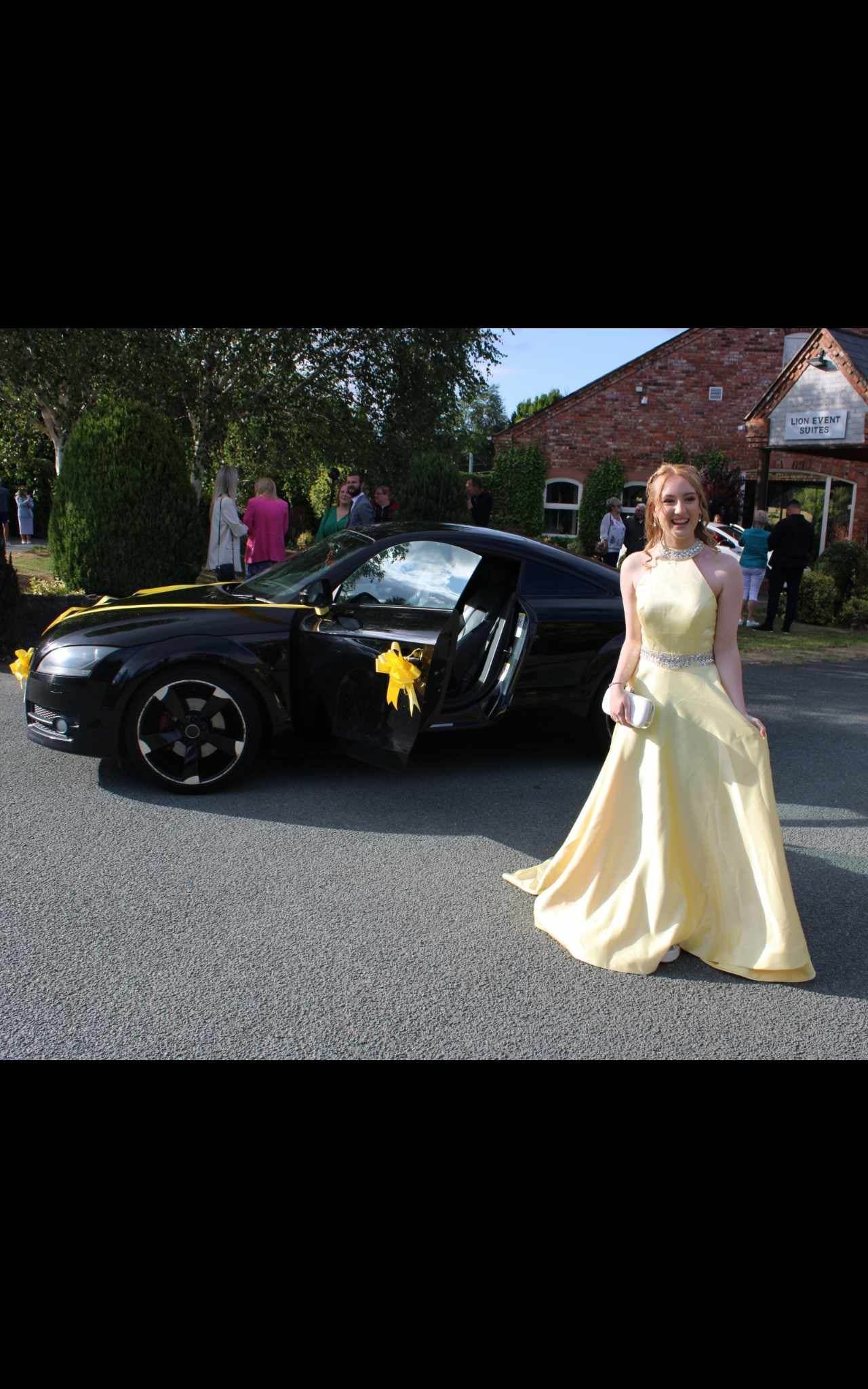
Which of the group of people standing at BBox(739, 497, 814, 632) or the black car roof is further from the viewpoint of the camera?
the group of people standing at BBox(739, 497, 814, 632)

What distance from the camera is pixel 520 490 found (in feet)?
98.6

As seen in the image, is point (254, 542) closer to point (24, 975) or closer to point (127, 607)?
point (127, 607)

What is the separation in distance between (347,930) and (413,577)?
8.76 feet

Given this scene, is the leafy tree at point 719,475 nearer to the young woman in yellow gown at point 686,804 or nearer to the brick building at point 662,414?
the brick building at point 662,414

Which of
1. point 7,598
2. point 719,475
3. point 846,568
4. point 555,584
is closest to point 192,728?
point 555,584

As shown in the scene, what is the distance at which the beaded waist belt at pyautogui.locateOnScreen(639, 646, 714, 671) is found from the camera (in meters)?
4.05

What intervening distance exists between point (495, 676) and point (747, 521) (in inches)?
948

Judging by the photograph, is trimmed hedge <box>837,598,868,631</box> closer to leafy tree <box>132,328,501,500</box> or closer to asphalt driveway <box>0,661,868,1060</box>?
leafy tree <box>132,328,501,500</box>

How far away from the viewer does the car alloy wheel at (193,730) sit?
5.66 meters

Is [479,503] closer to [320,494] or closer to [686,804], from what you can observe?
[686,804]

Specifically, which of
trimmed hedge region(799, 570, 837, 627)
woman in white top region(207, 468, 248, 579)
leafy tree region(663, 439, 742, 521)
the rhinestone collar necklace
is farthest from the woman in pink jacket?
leafy tree region(663, 439, 742, 521)

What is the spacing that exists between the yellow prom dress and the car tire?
241cm

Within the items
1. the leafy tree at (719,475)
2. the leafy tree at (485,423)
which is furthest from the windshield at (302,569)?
the leafy tree at (485,423)
